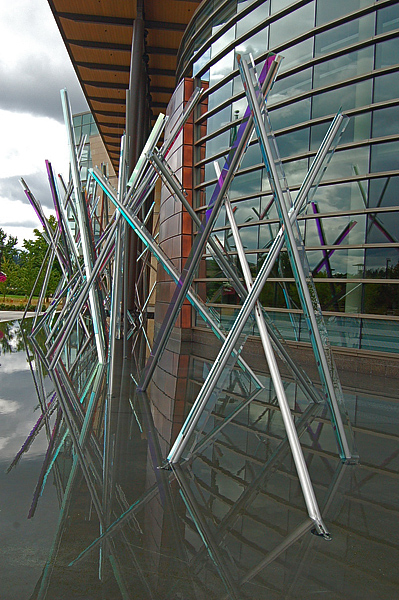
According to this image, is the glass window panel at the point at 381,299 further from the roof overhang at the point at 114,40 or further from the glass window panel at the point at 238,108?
the roof overhang at the point at 114,40

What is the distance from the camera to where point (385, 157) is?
9.84 metres

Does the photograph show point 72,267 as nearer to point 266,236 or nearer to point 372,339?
point 266,236

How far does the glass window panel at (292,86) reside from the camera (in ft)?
37.7

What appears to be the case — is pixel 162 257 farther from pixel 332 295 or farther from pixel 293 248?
pixel 332 295

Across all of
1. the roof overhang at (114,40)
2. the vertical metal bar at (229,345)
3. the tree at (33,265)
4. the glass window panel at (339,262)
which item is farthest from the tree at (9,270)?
the vertical metal bar at (229,345)

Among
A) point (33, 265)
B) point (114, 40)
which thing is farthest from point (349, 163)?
point (33, 265)

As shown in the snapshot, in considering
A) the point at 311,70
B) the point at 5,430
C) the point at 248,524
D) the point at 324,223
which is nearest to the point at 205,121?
the point at 311,70

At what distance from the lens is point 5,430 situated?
4969 mm

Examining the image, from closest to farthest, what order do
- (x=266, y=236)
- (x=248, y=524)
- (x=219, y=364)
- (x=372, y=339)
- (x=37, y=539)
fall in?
(x=37, y=539)
(x=248, y=524)
(x=219, y=364)
(x=372, y=339)
(x=266, y=236)

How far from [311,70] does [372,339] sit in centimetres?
594

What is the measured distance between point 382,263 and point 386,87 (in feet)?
10.7

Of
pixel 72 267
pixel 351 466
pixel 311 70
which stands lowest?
pixel 351 466

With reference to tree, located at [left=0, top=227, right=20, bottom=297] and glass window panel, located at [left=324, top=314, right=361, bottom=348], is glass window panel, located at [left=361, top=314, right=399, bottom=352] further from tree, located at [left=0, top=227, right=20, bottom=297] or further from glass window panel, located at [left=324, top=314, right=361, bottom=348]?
tree, located at [left=0, top=227, right=20, bottom=297]

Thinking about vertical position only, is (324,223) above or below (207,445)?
above
